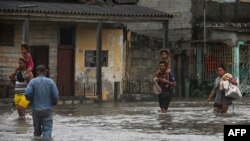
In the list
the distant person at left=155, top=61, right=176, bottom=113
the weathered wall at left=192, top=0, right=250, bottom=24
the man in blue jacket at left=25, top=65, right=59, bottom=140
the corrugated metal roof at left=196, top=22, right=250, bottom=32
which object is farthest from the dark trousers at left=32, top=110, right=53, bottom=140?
the weathered wall at left=192, top=0, right=250, bottom=24

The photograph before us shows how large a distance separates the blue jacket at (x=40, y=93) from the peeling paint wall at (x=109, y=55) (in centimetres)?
1683

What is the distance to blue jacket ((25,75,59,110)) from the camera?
12.3m

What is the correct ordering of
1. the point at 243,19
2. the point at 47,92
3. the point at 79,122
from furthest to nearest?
1. the point at 243,19
2. the point at 79,122
3. the point at 47,92

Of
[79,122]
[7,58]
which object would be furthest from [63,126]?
[7,58]

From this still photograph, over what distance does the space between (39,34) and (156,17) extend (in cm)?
490

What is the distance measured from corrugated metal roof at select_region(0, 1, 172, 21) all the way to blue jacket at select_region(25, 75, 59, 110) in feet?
42.2

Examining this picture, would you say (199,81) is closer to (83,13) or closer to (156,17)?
(156,17)

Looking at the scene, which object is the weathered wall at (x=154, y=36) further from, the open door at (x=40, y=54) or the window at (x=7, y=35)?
the window at (x=7, y=35)

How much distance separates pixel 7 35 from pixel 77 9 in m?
3.17

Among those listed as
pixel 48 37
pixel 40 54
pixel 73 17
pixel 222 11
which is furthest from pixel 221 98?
pixel 222 11

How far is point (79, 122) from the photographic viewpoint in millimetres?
16000

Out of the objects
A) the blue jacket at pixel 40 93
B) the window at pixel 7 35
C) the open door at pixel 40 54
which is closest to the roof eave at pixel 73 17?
the window at pixel 7 35

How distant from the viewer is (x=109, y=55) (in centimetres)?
3000

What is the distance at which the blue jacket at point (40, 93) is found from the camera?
483 inches
